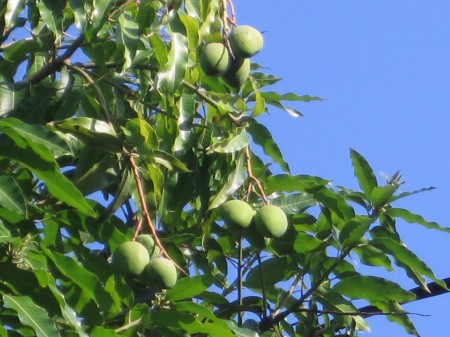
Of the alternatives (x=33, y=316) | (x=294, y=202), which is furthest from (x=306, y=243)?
(x=33, y=316)

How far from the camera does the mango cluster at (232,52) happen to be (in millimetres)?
2969

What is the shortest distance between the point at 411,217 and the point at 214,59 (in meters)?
0.73

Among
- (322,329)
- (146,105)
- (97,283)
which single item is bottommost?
(97,283)

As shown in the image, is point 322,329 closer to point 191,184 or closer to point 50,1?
point 191,184

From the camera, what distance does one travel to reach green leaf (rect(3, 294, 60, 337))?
271 centimetres

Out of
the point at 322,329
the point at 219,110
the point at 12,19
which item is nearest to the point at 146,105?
the point at 219,110

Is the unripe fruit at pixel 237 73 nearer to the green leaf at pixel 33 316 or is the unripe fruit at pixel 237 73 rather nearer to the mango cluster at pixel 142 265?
the mango cluster at pixel 142 265

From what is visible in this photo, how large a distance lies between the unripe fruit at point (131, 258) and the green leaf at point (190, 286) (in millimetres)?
158

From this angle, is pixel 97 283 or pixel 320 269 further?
pixel 320 269

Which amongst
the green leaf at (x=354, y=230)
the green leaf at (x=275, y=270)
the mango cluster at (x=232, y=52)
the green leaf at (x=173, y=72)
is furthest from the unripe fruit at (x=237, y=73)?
the green leaf at (x=275, y=270)

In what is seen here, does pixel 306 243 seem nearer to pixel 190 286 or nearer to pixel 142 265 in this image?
pixel 190 286

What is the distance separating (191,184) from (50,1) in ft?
1.89

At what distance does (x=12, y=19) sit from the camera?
3.07 m

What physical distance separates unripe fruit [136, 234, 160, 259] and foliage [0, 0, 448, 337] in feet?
0.06
